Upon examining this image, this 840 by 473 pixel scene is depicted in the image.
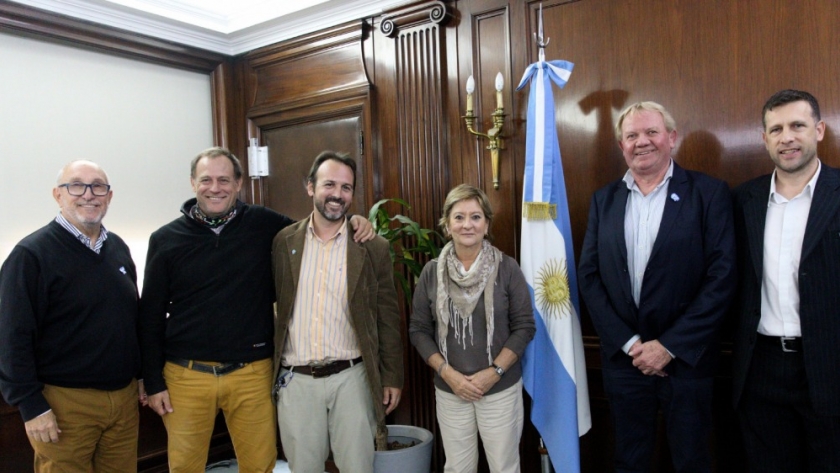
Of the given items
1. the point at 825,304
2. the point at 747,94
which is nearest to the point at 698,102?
the point at 747,94

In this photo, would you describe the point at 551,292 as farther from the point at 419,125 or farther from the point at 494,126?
the point at 419,125

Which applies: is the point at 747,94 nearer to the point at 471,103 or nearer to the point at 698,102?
the point at 698,102

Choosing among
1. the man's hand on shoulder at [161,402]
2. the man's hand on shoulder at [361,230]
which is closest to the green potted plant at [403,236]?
the man's hand on shoulder at [361,230]

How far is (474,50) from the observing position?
3078 millimetres

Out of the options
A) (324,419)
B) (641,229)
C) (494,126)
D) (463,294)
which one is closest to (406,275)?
(494,126)

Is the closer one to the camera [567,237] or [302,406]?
[302,406]

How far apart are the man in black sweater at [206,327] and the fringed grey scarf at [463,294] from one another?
67 centimetres

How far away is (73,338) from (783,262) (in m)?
2.40

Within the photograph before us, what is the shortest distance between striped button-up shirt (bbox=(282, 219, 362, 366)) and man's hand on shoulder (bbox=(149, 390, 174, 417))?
17.2 inches

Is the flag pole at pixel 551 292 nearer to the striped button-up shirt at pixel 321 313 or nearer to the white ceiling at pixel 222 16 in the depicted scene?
the striped button-up shirt at pixel 321 313

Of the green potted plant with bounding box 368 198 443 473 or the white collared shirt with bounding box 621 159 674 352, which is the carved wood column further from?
the white collared shirt with bounding box 621 159 674 352

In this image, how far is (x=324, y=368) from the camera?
7.54 ft

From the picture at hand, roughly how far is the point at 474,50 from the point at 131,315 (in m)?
1.95

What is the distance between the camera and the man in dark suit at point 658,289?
2145 millimetres
